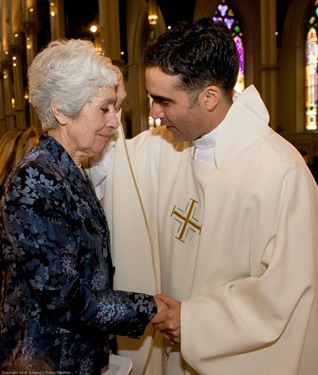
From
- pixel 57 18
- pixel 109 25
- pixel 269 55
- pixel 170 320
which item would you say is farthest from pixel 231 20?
pixel 170 320

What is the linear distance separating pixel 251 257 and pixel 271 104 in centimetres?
994

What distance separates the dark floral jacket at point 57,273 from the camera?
4.71 feet

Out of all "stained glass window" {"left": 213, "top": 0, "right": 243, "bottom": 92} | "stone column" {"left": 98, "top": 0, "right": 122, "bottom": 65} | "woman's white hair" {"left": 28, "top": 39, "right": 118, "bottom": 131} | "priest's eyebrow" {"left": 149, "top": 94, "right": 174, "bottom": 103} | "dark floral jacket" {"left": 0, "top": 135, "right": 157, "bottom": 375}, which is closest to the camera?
"dark floral jacket" {"left": 0, "top": 135, "right": 157, "bottom": 375}

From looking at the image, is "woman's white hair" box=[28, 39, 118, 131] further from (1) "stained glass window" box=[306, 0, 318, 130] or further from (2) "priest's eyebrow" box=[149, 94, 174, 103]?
(1) "stained glass window" box=[306, 0, 318, 130]

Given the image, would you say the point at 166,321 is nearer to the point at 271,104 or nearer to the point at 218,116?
the point at 218,116

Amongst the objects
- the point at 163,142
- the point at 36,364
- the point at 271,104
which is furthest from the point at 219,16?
the point at 36,364

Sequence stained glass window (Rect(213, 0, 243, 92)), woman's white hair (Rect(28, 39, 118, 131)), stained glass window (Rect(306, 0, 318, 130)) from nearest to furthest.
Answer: woman's white hair (Rect(28, 39, 118, 131)) → stained glass window (Rect(306, 0, 318, 130)) → stained glass window (Rect(213, 0, 243, 92))

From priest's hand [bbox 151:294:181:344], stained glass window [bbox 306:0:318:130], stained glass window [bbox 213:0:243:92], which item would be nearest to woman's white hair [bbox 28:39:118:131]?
priest's hand [bbox 151:294:181:344]

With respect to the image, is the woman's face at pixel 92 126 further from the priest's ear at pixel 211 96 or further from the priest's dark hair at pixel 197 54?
the priest's ear at pixel 211 96

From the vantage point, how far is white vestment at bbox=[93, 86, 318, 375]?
1.66 metres

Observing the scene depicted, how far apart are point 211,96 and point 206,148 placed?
24 centimetres

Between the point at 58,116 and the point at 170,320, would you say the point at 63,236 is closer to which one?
the point at 58,116

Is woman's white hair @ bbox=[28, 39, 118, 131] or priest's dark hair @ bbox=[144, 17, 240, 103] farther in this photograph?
priest's dark hair @ bbox=[144, 17, 240, 103]

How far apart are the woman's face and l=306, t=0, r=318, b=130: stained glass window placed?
14.9 meters
